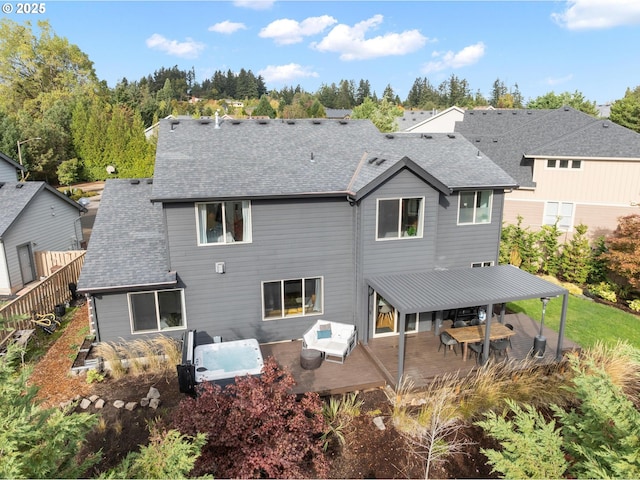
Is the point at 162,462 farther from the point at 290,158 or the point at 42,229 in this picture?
the point at 42,229

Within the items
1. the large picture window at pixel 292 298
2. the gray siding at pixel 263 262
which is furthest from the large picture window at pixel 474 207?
the large picture window at pixel 292 298

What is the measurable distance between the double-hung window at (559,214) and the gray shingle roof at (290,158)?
9387 millimetres

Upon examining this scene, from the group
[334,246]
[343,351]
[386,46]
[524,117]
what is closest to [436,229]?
[334,246]

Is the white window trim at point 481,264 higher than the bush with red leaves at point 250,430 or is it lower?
higher

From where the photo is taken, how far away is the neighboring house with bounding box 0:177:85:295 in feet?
57.5

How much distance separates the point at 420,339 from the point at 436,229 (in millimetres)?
3804

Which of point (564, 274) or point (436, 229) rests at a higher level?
point (436, 229)

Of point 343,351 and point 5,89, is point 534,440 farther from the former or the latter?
point 5,89

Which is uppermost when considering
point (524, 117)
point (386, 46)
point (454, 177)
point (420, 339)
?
point (386, 46)

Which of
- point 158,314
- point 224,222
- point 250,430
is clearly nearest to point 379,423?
point 250,430

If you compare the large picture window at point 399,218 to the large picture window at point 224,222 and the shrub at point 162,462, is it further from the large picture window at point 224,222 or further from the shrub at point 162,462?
the shrub at point 162,462

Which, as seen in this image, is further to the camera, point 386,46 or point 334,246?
point 386,46

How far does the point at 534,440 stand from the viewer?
6121 millimetres

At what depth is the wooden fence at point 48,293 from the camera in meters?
14.0
